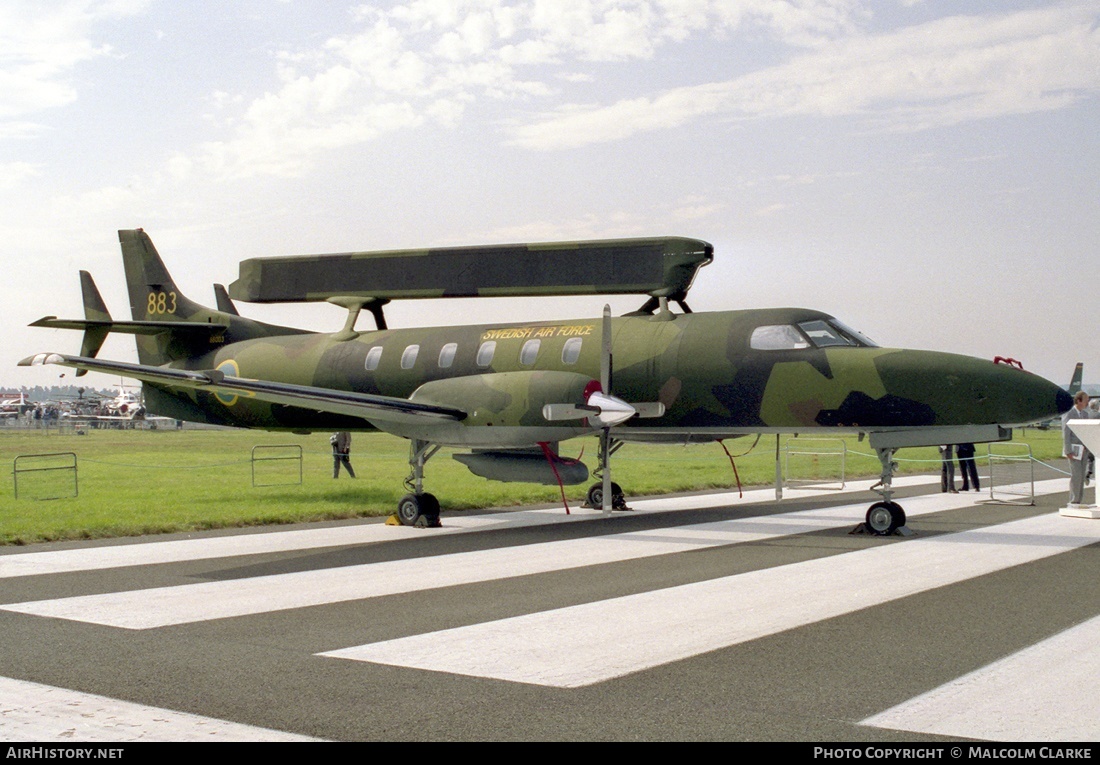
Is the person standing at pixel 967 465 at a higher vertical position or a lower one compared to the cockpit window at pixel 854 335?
lower

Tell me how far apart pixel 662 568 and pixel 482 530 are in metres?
4.77

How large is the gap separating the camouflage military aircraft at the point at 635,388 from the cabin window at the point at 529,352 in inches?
0.9

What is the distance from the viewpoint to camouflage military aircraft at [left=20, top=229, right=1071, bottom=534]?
46.4 ft

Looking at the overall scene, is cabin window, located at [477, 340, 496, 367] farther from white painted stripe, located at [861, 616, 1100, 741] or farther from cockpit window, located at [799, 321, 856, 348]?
white painted stripe, located at [861, 616, 1100, 741]

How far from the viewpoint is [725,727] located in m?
5.44

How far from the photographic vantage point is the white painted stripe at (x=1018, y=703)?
5.33 metres

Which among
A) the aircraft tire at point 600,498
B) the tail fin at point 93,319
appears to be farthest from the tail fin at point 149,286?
the aircraft tire at point 600,498

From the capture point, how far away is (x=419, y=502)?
16312mm

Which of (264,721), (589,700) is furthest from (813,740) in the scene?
(264,721)

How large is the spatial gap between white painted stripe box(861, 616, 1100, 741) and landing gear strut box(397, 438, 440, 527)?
10.4m

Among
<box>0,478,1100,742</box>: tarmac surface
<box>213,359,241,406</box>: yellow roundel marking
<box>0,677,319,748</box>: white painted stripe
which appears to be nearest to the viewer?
<box>0,677,319,748</box>: white painted stripe

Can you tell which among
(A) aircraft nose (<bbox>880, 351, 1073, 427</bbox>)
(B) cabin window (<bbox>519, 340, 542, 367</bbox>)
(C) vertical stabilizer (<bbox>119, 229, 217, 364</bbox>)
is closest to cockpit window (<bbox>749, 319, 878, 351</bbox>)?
(A) aircraft nose (<bbox>880, 351, 1073, 427</bbox>)

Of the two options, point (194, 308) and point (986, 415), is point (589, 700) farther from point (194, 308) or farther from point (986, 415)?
point (194, 308)

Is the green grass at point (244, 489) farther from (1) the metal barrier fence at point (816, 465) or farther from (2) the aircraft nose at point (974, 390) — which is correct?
(2) the aircraft nose at point (974, 390)
